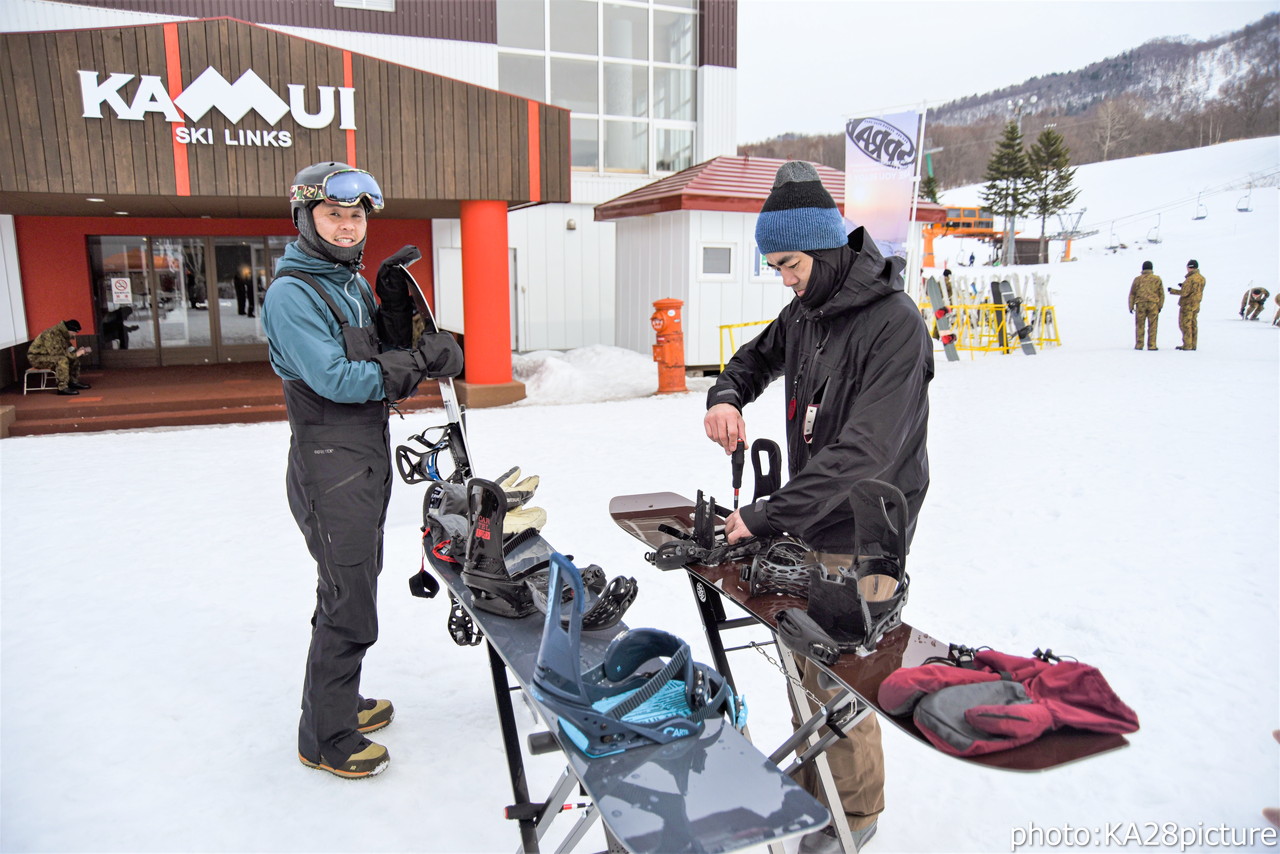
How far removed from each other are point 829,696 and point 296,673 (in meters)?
2.65

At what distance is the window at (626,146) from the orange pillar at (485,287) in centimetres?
755

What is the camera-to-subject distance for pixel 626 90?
690 inches

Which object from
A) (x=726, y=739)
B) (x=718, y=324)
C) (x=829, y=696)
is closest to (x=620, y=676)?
(x=726, y=739)

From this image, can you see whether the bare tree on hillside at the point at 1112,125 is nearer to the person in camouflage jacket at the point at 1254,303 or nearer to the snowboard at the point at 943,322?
the person in camouflage jacket at the point at 1254,303

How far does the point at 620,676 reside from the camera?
74.4 inches

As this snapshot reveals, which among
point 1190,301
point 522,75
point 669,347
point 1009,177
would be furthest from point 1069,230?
point 669,347

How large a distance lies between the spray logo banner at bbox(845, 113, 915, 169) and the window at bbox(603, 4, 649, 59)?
812cm

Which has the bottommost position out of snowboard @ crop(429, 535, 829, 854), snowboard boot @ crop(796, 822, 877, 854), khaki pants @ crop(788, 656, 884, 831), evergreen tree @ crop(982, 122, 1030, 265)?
snowboard boot @ crop(796, 822, 877, 854)

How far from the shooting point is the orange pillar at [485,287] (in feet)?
34.4

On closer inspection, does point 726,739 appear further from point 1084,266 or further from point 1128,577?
point 1084,266

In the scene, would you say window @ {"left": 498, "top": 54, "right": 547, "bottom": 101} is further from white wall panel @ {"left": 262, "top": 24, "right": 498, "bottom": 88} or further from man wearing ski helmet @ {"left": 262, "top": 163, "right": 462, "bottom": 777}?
man wearing ski helmet @ {"left": 262, "top": 163, "right": 462, "bottom": 777}

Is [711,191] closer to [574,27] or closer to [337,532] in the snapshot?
[574,27]

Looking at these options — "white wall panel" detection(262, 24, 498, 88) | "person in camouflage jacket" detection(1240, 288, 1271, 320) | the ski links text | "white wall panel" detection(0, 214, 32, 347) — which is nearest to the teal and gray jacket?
the ski links text

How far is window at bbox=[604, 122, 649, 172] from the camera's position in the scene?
17.3 meters
